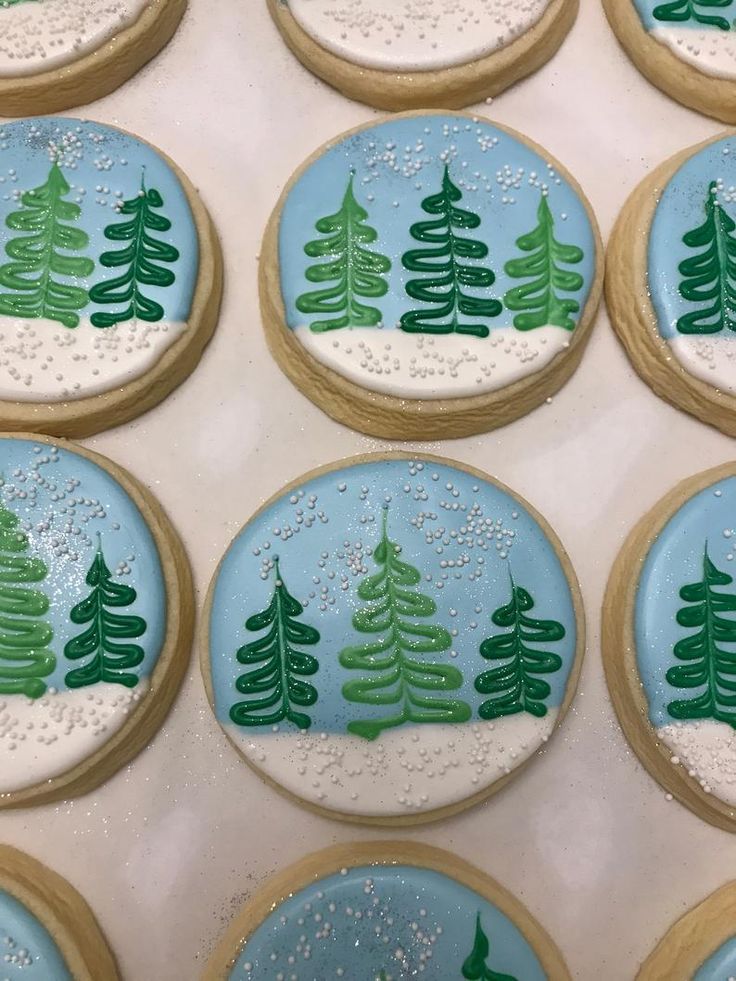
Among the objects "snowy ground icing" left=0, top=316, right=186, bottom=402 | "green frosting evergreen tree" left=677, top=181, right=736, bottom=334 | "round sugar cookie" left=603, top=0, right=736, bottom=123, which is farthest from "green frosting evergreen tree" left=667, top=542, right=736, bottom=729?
"snowy ground icing" left=0, top=316, right=186, bottom=402

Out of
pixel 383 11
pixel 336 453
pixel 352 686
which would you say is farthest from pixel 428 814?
pixel 383 11

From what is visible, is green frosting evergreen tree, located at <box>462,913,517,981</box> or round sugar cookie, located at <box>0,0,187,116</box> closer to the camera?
green frosting evergreen tree, located at <box>462,913,517,981</box>

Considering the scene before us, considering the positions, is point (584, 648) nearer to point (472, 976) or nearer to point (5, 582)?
point (472, 976)

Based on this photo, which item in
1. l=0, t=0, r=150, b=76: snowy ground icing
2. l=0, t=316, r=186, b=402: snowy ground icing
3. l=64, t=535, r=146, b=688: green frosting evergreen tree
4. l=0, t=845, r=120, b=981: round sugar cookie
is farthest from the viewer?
l=0, t=0, r=150, b=76: snowy ground icing

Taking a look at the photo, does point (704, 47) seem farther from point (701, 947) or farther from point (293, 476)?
point (701, 947)

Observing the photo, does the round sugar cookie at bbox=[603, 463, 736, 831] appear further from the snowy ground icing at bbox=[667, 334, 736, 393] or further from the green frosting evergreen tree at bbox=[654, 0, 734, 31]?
the green frosting evergreen tree at bbox=[654, 0, 734, 31]

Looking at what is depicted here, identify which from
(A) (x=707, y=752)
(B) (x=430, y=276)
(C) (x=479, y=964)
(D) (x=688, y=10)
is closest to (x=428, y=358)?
(B) (x=430, y=276)

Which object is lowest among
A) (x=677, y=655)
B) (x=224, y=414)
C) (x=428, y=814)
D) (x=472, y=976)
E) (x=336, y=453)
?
(x=472, y=976)
